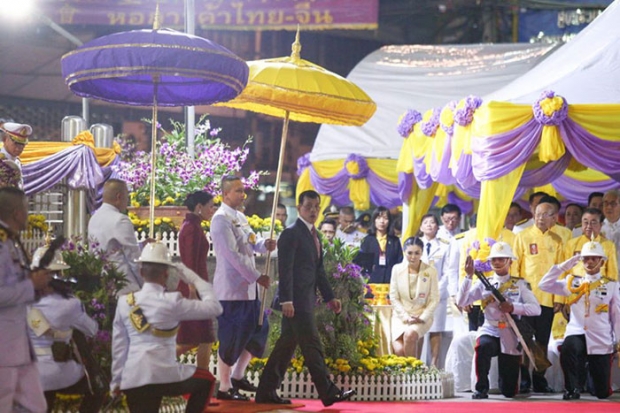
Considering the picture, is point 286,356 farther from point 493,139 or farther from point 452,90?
point 452,90

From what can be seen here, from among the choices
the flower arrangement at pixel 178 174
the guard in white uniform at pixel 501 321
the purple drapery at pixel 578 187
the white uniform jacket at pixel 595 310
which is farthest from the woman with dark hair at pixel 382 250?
the purple drapery at pixel 578 187

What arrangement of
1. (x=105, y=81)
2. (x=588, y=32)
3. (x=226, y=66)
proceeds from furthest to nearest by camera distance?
1. (x=588, y=32)
2. (x=105, y=81)
3. (x=226, y=66)

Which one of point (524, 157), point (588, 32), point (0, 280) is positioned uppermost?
point (588, 32)

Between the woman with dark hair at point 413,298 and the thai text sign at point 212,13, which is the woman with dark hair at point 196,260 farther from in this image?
the thai text sign at point 212,13

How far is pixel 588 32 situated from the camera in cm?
1638

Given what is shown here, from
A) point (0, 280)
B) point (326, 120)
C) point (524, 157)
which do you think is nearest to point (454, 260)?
point (524, 157)

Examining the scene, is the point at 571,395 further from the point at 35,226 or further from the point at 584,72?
the point at 35,226

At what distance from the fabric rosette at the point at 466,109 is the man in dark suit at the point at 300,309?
13.0 feet

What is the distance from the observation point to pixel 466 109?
13.9 metres

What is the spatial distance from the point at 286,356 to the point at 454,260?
445 centimetres

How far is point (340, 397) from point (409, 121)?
6.26 meters

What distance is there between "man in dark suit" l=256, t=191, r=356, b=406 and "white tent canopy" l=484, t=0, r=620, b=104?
492 cm

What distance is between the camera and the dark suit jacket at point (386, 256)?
1529 cm

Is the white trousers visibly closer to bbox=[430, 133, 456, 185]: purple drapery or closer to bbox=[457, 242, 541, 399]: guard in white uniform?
bbox=[457, 242, 541, 399]: guard in white uniform
